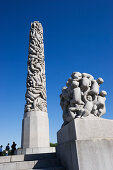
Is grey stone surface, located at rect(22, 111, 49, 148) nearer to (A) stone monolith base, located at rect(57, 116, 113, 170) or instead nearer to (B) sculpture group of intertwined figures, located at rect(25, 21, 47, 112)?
(B) sculpture group of intertwined figures, located at rect(25, 21, 47, 112)

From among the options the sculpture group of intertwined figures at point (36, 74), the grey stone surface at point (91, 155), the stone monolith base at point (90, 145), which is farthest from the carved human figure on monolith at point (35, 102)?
the grey stone surface at point (91, 155)

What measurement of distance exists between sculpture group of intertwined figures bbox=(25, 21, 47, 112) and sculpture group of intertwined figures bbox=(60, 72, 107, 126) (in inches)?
272

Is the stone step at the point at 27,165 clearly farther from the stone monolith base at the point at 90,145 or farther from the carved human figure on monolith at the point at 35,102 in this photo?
the carved human figure on monolith at the point at 35,102

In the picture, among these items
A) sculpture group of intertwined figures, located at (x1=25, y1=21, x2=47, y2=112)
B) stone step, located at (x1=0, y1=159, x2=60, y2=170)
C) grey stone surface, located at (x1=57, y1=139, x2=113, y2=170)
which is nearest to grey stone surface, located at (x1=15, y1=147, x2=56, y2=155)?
sculpture group of intertwined figures, located at (x1=25, y1=21, x2=47, y2=112)

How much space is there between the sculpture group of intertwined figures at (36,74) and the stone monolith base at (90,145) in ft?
25.3

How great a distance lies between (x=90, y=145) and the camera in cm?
343

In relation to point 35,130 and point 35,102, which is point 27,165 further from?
point 35,102

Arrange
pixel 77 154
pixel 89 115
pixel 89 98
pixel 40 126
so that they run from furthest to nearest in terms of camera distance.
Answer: pixel 40 126, pixel 89 98, pixel 89 115, pixel 77 154

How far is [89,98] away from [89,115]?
67 cm

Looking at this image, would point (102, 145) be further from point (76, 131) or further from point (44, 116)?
point (44, 116)

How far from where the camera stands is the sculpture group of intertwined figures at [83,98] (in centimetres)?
427

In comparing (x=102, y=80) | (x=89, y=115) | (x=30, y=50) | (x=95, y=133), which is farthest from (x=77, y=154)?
(x=30, y=50)

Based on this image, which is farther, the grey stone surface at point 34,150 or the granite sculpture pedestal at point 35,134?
the granite sculpture pedestal at point 35,134

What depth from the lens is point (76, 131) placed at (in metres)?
3.62
